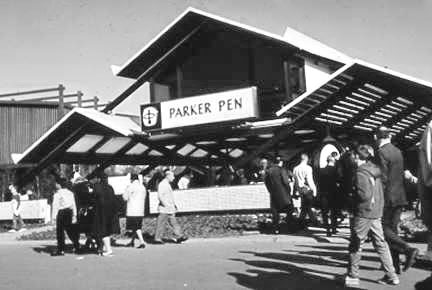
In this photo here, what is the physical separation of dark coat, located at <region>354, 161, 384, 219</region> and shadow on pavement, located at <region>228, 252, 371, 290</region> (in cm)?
96

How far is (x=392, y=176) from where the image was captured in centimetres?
786

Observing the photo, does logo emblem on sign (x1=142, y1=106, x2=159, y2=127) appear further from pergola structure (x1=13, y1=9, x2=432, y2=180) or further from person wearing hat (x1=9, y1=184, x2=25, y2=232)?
person wearing hat (x1=9, y1=184, x2=25, y2=232)

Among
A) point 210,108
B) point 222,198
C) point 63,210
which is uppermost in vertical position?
point 210,108

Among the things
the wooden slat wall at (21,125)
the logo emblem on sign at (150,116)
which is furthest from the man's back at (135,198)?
the wooden slat wall at (21,125)

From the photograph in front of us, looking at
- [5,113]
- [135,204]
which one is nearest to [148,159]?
[135,204]

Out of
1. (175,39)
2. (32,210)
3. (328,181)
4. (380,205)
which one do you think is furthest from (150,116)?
(380,205)

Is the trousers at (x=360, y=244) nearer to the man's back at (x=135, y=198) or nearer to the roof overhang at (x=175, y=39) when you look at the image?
the man's back at (x=135, y=198)

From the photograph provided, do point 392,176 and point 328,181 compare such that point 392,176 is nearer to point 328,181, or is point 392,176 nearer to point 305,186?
point 328,181

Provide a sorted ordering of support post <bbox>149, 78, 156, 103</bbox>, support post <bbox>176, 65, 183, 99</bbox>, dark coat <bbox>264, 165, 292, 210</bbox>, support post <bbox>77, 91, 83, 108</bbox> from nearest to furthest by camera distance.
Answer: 1. dark coat <bbox>264, 165, 292, 210</bbox>
2. support post <bbox>176, 65, 183, 99</bbox>
3. support post <bbox>149, 78, 156, 103</bbox>
4. support post <bbox>77, 91, 83, 108</bbox>

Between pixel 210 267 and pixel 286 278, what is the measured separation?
175 cm

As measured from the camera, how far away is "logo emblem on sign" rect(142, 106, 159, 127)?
2075 cm

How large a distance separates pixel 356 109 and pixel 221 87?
5983 mm

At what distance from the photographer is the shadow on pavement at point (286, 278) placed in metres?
7.53

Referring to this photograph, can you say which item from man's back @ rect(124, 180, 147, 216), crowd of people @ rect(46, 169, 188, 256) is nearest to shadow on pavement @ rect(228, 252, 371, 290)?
crowd of people @ rect(46, 169, 188, 256)
